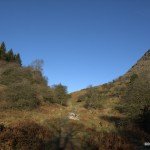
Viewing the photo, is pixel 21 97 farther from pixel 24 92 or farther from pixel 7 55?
pixel 7 55

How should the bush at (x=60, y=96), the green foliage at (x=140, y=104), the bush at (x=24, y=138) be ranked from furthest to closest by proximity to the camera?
the bush at (x=60, y=96)
the green foliage at (x=140, y=104)
the bush at (x=24, y=138)

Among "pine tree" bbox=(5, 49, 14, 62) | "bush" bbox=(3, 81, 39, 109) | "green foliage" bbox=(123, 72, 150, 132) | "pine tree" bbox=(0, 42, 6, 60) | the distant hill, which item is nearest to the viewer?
"green foliage" bbox=(123, 72, 150, 132)

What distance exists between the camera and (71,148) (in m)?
16.0

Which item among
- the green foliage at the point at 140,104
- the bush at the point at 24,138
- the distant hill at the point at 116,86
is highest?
the distant hill at the point at 116,86

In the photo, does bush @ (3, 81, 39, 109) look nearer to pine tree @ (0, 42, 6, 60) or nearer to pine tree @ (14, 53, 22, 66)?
pine tree @ (0, 42, 6, 60)

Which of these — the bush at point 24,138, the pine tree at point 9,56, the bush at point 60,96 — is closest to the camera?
the bush at point 24,138

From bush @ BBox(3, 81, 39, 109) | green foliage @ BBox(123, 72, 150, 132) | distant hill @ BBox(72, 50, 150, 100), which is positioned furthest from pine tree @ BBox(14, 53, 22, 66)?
bush @ BBox(3, 81, 39, 109)

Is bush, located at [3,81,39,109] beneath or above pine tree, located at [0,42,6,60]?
beneath

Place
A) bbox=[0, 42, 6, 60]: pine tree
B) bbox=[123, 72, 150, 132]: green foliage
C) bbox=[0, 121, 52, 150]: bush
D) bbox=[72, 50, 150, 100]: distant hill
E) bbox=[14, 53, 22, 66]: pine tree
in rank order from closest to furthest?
bbox=[0, 121, 52, 150]: bush → bbox=[123, 72, 150, 132]: green foliage → bbox=[72, 50, 150, 100]: distant hill → bbox=[0, 42, 6, 60]: pine tree → bbox=[14, 53, 22, 66]: pine tree

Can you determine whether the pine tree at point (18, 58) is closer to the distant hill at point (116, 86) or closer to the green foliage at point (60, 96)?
the distant hill at point (116, 86)

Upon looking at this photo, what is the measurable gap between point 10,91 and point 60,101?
39.2 ft

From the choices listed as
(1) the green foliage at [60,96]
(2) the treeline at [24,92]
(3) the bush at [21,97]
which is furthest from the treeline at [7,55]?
(3) the bush at [21,97]

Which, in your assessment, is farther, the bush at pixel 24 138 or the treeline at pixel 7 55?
the treeline at pixel 7 55

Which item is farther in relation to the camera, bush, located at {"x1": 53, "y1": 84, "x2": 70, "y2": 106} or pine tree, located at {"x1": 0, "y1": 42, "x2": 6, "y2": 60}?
pine tree, located at {"x1": 0, "y1": 42, "x2": 6, "y2": 60}
